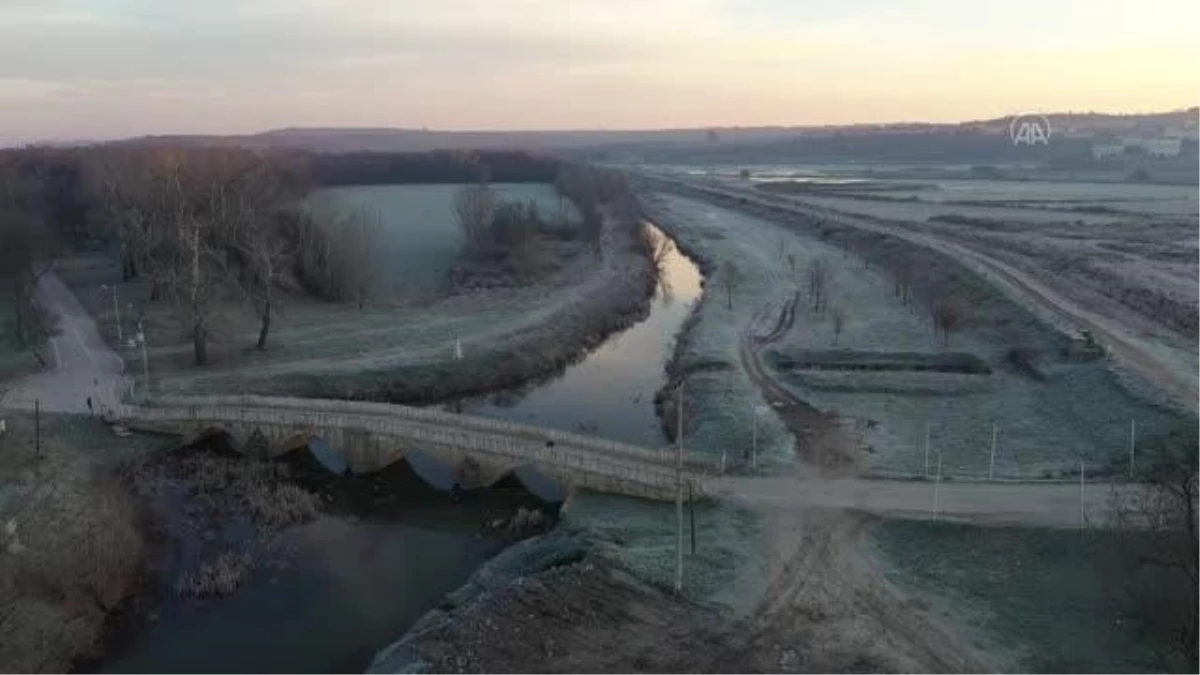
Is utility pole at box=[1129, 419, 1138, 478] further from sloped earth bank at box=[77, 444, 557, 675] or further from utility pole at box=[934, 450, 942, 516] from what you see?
sloped earth bank at box=[77, 444, 557, 675]

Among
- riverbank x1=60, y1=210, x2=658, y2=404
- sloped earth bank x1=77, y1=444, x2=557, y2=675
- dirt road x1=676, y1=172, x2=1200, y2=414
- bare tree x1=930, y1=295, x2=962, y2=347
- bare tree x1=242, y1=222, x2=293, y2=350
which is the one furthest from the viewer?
bare tree x1=930, y1=295, x2=962, y2=347

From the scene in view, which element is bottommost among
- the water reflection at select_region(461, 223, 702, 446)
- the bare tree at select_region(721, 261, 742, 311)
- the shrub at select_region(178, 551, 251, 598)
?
the shrub at select_region(178, 551, 251, 598)

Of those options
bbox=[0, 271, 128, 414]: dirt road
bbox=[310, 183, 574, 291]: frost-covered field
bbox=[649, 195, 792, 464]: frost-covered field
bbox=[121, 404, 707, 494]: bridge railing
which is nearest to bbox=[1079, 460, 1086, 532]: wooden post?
bbox=[649, 195, 792, 464]: frost-covered field

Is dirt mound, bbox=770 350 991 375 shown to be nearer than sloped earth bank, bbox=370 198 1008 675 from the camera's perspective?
No

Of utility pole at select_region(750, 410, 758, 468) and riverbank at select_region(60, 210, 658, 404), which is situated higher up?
riverbank at select_region(60, 210, 658, 404)

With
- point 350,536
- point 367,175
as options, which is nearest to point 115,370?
point 350,536

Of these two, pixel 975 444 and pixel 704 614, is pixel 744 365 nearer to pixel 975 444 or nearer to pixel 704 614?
pixel 975 444

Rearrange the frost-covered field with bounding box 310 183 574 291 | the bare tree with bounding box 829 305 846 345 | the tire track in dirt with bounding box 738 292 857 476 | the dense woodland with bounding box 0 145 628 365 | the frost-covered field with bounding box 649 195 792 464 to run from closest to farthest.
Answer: the tire track in dirt with bounding box 738 292 857 476
the frost-covered field with bounding box 649 195 792 464
the bare tree with bounding box 829 305 846 345
the dense woodland with bounding box 0 145 628 365
the frost-covered field with bounding box 310 183 574 291

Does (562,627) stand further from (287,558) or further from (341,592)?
(287,558)
